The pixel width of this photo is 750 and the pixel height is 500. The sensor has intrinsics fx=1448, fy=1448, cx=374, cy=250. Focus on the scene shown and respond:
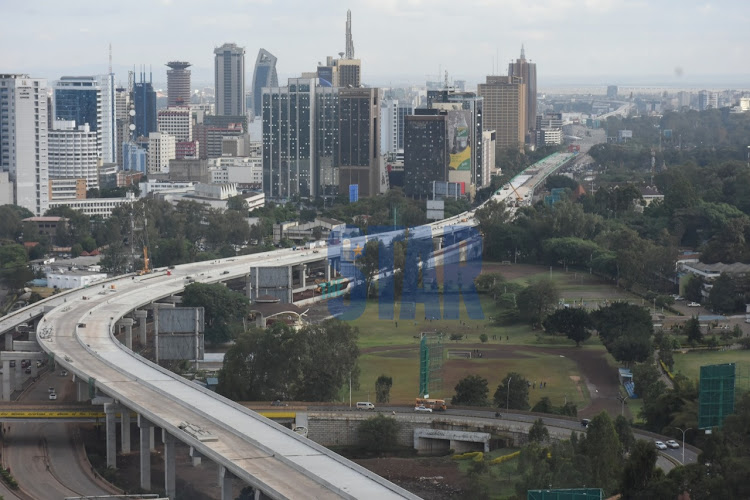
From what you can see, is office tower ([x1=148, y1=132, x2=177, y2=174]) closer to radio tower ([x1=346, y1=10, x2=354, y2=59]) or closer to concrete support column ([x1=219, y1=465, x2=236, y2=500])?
radio tower ([x1=346, y1=10, x2=354, y2=59])

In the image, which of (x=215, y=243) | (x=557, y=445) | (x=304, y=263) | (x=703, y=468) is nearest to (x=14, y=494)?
(x=557, y=445)

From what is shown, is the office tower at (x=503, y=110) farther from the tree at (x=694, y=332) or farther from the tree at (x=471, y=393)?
the tree at (x=471, y=393)

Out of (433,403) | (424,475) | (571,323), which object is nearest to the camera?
(424,475)

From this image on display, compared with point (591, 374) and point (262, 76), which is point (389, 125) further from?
point (591, 374)

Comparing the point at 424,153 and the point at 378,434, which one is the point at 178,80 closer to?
the point at 424,153

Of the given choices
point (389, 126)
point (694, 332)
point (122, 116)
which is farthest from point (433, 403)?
point (122, 116)

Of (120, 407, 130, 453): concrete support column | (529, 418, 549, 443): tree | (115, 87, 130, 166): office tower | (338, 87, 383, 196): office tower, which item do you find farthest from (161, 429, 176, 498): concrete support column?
(115, 87, 130, 166): office tower
